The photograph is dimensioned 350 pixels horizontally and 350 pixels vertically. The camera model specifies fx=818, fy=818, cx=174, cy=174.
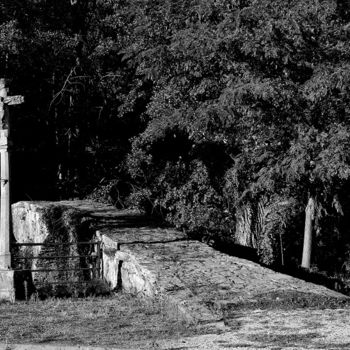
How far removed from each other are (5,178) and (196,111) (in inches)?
214

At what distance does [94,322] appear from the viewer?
9.20 metres

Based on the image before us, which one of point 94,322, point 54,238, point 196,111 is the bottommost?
point 94,322

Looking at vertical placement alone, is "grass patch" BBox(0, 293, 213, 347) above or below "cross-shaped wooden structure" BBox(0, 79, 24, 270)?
below

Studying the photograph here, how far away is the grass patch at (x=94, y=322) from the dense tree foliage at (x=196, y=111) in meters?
5.03

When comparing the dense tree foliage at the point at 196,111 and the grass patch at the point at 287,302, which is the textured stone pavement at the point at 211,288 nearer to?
the grass patch at the point at 287,302

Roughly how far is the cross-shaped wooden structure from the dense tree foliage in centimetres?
440

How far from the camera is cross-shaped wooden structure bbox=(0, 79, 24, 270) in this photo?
11773mm

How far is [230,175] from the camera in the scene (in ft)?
58.5

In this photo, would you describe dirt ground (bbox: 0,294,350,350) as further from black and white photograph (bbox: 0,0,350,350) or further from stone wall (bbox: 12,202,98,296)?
stone wall (bbox: 12,202,98,296)

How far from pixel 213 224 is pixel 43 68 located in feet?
21.1

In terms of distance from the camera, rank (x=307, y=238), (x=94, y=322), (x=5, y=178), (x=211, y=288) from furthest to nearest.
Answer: (x=307, y=238) → (x=5, y=178) → (x=211, y=288) → (x=94, y=322)

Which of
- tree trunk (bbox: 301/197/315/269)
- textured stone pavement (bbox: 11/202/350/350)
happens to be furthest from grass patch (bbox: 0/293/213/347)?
tree trunk (bbox: 301/197/315/269)

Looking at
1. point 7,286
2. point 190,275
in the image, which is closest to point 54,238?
point 7,286

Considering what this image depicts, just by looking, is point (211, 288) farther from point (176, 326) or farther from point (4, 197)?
point (4, 197)
